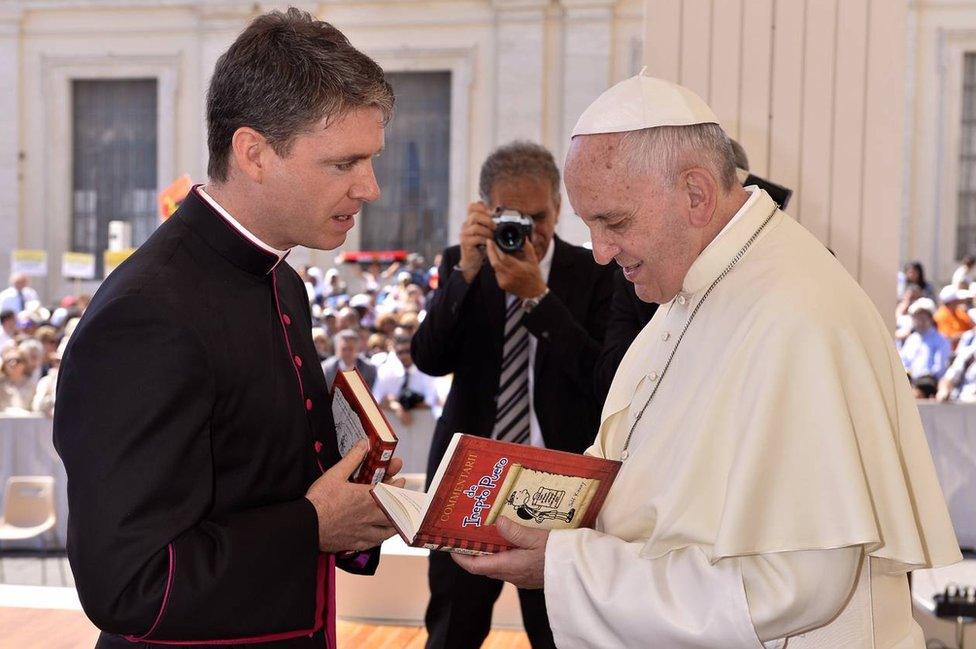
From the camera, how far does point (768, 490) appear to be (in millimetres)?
1701

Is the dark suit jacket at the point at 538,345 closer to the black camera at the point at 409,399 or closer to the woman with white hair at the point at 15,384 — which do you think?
the black camera at the point at 409,399

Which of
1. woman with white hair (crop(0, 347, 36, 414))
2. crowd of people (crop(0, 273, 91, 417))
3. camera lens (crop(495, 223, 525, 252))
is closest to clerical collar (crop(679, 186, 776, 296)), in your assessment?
camera lens (crop(495, 223, 525, 252))

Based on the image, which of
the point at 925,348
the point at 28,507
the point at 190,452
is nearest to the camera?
the point at 190,452

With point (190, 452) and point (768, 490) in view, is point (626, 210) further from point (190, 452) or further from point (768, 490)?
point (190, 452)

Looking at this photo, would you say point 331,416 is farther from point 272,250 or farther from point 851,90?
point 851,90

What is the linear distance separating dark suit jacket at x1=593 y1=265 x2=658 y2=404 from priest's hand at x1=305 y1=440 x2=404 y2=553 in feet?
4.03

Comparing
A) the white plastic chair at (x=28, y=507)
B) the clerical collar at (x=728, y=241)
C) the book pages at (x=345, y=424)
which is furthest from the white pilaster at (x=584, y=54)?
the clerical collar at (x=728, y=241)

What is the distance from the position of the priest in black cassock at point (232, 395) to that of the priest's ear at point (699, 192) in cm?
53

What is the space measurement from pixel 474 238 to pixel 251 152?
5.58 feet

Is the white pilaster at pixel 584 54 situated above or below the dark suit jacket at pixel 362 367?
above

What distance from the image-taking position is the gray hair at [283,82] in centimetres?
176

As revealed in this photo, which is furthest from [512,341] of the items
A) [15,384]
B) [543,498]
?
[15,384]

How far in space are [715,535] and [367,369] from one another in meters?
7.97

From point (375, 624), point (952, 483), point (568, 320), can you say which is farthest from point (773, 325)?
point (952, 483)
